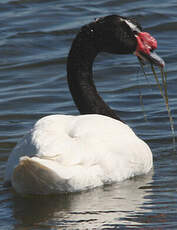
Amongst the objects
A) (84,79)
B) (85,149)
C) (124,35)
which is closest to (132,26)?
(124,35)

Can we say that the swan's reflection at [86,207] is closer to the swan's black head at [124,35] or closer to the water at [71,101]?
the water at [71,101]

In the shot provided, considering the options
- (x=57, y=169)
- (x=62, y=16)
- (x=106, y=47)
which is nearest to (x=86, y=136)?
(x=57, y=169)

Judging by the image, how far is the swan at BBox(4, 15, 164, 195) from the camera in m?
6.62

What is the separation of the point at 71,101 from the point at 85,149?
4.12 metres

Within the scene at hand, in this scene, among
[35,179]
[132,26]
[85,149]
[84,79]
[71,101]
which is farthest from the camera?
[71,101]

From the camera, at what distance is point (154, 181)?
7531mm

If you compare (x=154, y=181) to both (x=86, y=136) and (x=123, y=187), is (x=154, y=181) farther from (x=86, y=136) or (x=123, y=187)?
(x=86, y=136)

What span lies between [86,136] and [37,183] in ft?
2.10

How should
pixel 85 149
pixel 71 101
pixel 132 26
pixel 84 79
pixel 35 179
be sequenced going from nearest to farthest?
pixel 35 179
pixel 85 149
pixel 132 26
pixel 84 79
pixel 71 101

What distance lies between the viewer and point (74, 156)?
673 centimetres

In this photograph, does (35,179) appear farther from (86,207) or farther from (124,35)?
(124,35)

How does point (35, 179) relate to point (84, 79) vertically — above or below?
below

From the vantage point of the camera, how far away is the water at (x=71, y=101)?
6.55 m

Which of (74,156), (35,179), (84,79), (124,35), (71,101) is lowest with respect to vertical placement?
(71,101)
